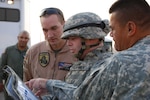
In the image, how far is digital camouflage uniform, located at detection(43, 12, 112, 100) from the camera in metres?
1.95

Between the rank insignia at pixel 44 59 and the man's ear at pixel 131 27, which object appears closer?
the man's ear at pixel 131 27

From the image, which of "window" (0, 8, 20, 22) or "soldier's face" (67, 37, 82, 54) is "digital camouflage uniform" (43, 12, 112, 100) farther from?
"window" (0, 8, 20, 22)

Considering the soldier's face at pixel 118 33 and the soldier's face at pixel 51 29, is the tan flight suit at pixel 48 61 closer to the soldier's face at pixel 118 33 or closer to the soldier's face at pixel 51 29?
the soldier's face at pixel 51 29

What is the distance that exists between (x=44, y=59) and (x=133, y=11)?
1239 millimetres

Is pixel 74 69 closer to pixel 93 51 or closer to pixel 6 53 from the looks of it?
pixel 93 51

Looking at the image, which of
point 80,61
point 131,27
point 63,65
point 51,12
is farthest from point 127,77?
point 51,12

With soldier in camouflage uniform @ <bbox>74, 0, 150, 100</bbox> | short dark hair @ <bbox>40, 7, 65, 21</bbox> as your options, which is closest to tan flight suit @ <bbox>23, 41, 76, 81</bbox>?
short dark hair @ <bbox>40, 7, 65, 21</bbox>

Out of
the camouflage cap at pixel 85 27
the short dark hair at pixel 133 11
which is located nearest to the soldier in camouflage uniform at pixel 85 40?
the camouflage cap at pixel 85 27

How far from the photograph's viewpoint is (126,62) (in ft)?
4.43

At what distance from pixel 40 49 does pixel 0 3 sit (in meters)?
4.68

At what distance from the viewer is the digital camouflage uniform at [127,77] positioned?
1.34m

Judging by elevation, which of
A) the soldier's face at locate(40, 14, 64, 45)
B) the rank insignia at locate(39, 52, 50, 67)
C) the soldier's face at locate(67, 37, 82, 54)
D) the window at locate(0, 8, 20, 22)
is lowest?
the rank insignia at locate(39, 52, 50, 67)

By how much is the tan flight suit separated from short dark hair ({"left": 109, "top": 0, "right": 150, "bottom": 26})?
1.06 meters

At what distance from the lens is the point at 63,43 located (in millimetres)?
2672
